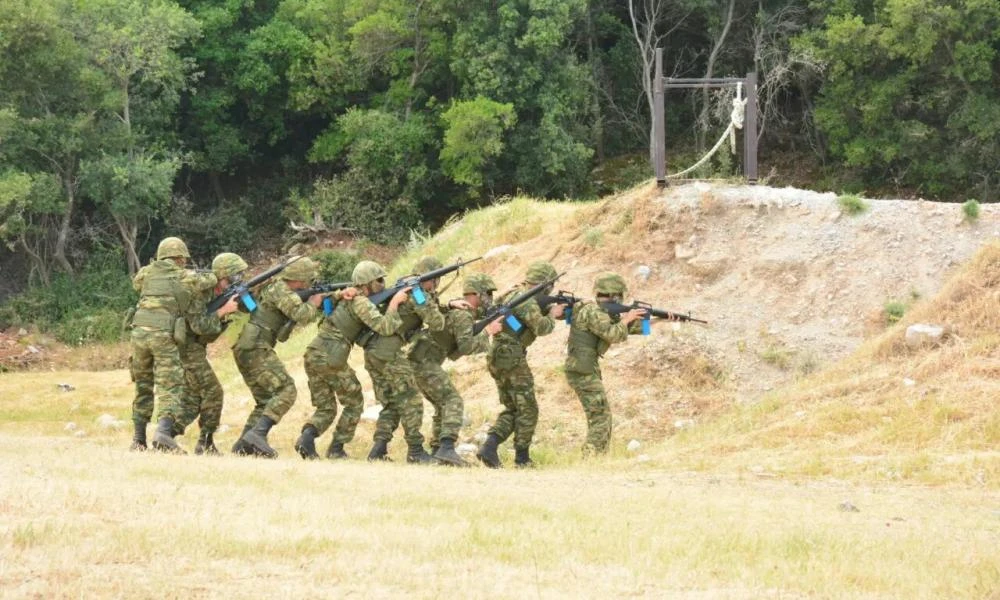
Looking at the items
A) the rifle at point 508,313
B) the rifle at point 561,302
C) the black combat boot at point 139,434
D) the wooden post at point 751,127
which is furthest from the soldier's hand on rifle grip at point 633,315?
the wooden post at point 751,127

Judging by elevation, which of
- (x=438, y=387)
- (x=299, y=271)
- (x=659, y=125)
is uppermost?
(x=659, y=125)

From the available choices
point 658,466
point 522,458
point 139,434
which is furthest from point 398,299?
point 658,466

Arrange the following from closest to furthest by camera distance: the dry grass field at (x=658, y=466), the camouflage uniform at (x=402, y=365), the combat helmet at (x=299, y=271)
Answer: the dry grass field at (x=658, y=466) < the camouflage uniform at (x=402, y=365) < the combat helmet at (x=299, y=271)

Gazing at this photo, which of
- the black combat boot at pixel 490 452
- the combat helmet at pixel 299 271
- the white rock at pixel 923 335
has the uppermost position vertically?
the combat helmet at pixel 299 271

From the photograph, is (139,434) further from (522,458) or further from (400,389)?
(522,458)

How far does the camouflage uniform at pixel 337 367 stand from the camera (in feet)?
47.1

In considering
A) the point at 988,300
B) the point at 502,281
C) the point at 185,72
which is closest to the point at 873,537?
the point at 988,300

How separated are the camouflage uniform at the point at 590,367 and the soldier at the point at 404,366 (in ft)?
4.88

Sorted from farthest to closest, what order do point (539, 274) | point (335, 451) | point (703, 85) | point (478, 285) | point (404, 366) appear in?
1. point (703, 85)
2. point (539, 274)
3. point (478, 285)
4. point (335, 451)
5. point (404, 366)

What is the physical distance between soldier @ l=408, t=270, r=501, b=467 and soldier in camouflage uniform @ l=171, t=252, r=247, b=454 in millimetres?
1973

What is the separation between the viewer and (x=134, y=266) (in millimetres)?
37625

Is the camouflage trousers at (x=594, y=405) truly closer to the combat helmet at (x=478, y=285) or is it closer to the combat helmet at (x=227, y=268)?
the combat helmet at (x=478, y=285)

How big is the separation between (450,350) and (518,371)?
75 centimetres

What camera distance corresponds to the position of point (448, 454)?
14383 mm
